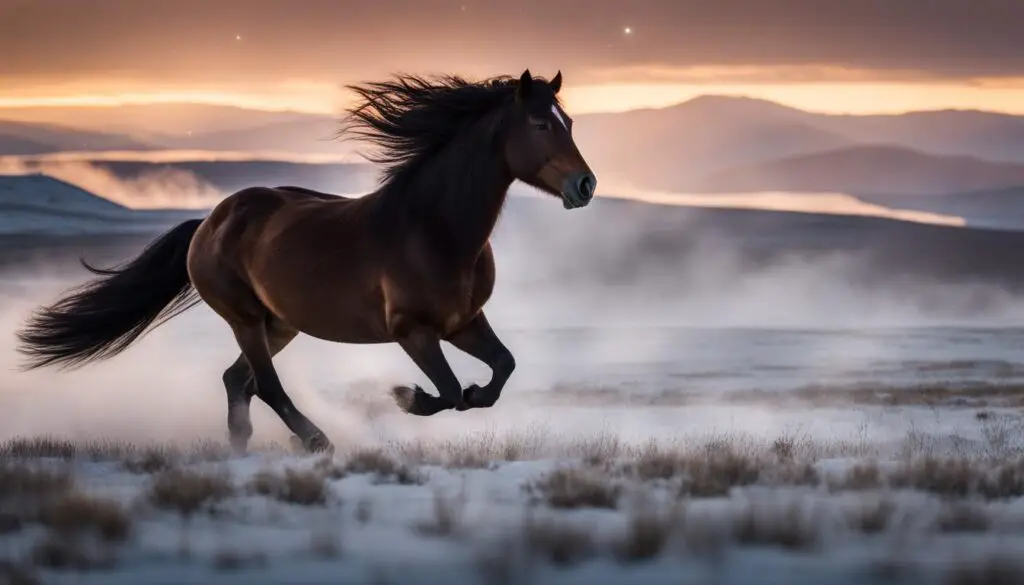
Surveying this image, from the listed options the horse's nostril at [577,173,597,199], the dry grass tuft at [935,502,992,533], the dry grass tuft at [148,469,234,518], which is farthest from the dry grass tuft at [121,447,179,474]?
the dry grass tuft at [935,502,992,533]

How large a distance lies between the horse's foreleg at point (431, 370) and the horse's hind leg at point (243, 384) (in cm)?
221

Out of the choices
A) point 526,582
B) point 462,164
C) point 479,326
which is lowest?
point 526,582

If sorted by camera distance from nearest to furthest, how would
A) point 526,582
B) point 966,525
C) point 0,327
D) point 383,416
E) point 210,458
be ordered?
1. point 526,582
2. point 966,525
3. point 210,458
4. point 383,416
5. point 0,327

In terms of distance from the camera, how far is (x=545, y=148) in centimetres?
1133

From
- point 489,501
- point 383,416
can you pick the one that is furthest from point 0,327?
point 489,501

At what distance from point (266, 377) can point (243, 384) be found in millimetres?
573

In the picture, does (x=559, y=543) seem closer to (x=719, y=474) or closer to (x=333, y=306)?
(x=719, y=474)

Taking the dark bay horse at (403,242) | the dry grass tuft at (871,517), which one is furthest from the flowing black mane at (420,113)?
the dry grass tuft at (871,517)

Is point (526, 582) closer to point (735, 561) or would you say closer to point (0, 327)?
point (735, 561)

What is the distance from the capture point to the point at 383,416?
65.6 feet

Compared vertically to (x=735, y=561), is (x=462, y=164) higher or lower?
higher

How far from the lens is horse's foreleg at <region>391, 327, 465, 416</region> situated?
11.6 m

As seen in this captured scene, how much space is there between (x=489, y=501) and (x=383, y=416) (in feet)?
35.5

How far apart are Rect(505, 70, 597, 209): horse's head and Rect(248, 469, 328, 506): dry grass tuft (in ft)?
8.63
